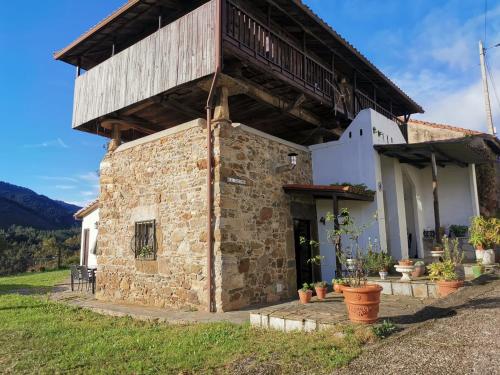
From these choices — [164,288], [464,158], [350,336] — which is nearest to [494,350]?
[350,336]

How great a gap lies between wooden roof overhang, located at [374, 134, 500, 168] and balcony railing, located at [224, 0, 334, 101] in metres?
2.60

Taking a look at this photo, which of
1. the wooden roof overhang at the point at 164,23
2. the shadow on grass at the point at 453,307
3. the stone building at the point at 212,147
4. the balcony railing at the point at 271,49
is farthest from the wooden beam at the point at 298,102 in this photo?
the shadow on grass at the point at 453,307

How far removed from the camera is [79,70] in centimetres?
1102

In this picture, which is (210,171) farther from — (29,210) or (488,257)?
(29,210)

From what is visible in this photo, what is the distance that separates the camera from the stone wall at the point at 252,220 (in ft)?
24.8

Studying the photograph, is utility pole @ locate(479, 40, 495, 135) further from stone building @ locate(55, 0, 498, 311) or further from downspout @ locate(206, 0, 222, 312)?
downspout @ locate(206, 0, 222, 312)

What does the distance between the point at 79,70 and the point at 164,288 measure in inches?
284

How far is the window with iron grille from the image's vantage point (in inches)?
355

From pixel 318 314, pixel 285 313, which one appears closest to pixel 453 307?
pixel 318 314

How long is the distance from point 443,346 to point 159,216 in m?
6.66

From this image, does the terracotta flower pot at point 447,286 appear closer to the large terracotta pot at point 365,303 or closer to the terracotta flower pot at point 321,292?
the terracotta flower pot at point 321,292

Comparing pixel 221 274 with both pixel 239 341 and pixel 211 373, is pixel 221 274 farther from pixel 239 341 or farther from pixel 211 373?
pixel 211 373

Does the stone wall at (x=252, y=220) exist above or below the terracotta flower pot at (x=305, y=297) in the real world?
above

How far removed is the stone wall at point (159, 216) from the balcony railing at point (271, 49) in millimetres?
2057
